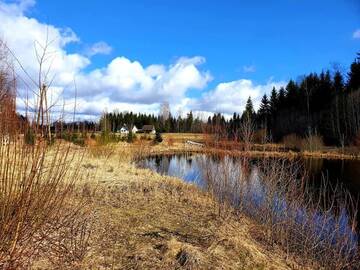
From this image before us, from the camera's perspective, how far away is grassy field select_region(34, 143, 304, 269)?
4738mm

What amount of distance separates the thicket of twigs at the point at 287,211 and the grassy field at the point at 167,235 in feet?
1.16

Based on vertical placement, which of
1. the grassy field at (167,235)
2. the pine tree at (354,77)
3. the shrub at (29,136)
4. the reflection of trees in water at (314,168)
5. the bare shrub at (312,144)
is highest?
the pine tree at (354,77)

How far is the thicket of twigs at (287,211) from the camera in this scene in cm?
612

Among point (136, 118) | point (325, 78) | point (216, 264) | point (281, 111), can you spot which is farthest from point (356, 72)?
point (136, 118)

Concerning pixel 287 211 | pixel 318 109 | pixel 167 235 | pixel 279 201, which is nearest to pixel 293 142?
pixel 318 109

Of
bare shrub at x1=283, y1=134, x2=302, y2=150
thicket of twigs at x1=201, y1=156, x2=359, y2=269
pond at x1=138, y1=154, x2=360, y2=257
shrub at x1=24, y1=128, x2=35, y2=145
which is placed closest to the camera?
shrub at x1=24, y1=128, x2=35, y2=145

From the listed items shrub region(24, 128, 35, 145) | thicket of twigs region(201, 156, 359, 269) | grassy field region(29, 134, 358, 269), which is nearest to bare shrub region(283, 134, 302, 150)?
grassy field region(29, 134, 358, 269)

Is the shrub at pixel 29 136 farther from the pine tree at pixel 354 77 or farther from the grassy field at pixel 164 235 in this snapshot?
the pine tree at pixel 354 77

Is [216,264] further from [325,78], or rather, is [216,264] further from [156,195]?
[325,78]

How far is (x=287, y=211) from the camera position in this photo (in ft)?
22.9

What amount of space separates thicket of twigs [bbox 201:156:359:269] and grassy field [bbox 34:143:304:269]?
0.35 m

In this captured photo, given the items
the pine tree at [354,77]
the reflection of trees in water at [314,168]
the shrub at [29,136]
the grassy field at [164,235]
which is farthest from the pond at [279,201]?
the pine tree at [354,77]

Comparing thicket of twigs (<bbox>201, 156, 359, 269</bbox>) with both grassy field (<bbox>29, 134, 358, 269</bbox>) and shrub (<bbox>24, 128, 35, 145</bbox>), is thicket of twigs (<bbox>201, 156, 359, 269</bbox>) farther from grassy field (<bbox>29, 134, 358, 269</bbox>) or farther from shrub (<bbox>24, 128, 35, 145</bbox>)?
shrub (<bbox>24, 128, 35, 145</bbox>)

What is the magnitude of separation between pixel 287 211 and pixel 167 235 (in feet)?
8.16
